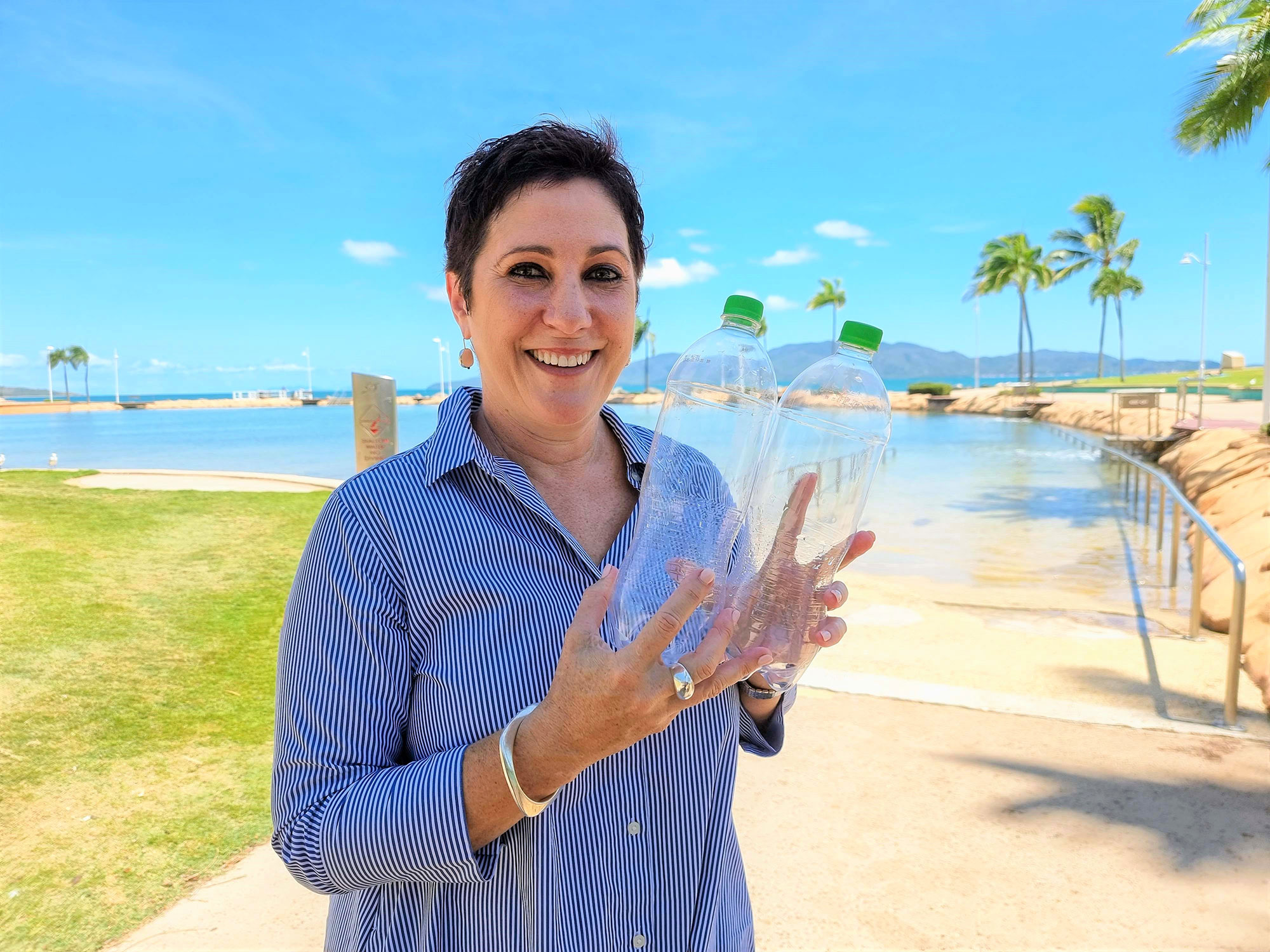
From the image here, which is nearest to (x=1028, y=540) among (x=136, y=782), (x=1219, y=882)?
(x=1219, y=882)

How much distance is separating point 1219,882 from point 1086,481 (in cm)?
1582

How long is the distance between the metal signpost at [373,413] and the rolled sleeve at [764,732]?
16.8 feet

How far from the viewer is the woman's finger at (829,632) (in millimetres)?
1196

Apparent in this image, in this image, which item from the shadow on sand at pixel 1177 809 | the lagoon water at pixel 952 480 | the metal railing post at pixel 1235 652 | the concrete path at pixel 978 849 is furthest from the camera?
the lagoon water at pixel 952 480

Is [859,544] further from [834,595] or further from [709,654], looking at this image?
[709,654]

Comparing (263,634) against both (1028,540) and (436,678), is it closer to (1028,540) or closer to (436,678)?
(436,678)

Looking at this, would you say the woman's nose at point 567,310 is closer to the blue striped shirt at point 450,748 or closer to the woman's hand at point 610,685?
the blue striped shirt at point 450,748

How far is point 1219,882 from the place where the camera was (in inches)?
108

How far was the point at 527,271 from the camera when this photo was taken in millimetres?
1325

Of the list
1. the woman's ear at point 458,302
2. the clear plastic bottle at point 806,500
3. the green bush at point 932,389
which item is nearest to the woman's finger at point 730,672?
the clear plastic bottle at point 806,500

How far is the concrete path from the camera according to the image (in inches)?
101

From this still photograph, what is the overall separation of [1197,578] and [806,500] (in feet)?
18.1

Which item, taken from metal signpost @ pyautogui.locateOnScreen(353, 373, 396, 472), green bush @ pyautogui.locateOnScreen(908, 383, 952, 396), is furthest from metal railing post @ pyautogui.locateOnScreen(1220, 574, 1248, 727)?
green bush @ pyautogui.locateOnScreen(908, 383, 952, 396)

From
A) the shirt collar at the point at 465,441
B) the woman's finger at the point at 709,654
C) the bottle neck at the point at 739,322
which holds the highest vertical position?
the bottle neck at the point at 739,322
